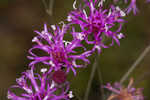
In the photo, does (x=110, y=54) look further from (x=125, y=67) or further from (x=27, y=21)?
(x=27, y=21)

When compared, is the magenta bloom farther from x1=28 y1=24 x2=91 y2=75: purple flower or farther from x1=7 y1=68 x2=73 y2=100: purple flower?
x1=7 y1=68 x2=73 y2=100: purple flower

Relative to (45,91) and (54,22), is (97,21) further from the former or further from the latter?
(54,22)

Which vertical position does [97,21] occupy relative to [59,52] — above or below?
above

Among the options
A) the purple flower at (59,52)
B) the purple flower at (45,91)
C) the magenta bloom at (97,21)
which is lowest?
the purple flower at (45,91)

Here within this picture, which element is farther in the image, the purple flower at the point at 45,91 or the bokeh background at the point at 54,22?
the bokeh background at the point at 54,22

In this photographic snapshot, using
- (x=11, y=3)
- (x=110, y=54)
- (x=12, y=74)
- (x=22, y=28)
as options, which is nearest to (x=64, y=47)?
(x=110, y=54)

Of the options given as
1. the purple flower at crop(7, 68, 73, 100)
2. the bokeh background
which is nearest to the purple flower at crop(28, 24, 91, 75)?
the purple flower at crop(7, 68, 73, 100)

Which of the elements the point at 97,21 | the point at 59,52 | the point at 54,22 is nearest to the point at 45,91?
the point at 59,52

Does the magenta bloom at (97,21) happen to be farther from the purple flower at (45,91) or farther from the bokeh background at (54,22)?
the bokeh background at (54,22)

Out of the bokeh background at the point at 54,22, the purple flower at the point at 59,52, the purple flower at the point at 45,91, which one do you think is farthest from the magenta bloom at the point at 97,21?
the bokeh background at the point at 54,22
